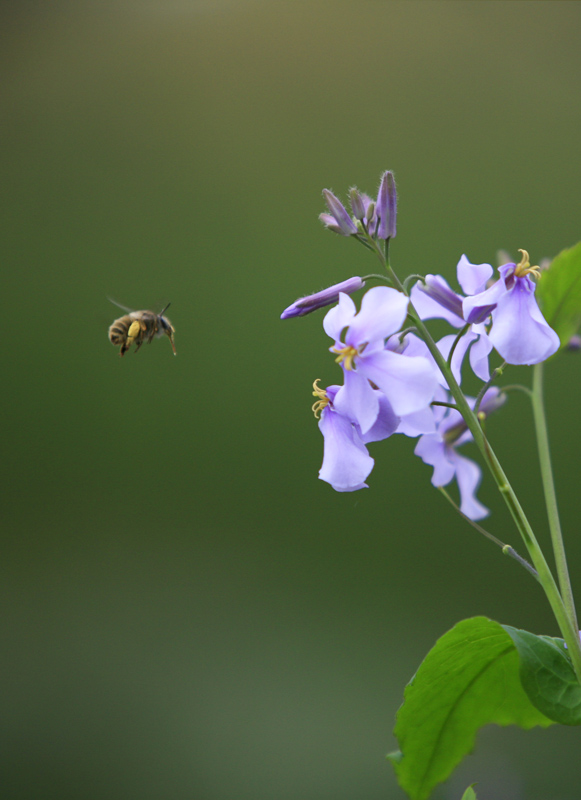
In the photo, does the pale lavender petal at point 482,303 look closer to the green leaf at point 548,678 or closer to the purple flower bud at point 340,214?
the purple flower bud at point 340,214

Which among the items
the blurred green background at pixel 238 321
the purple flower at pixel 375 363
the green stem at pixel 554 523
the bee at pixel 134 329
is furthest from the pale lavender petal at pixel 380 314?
the blurred green background at pixel 238 321

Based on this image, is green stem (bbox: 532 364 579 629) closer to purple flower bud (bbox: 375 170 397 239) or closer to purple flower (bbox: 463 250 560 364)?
purple flower (bbox: 463 250 560 364)

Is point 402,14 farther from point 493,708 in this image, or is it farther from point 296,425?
point 493,708

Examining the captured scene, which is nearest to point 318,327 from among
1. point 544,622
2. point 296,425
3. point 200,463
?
point 296,425

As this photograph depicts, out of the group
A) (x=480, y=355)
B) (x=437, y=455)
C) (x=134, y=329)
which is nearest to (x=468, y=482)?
(x=437, y=455)

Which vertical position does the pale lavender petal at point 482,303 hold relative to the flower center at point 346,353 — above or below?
above

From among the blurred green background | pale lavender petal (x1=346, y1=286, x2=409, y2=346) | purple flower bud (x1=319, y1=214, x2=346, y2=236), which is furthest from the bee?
the blurred green background
